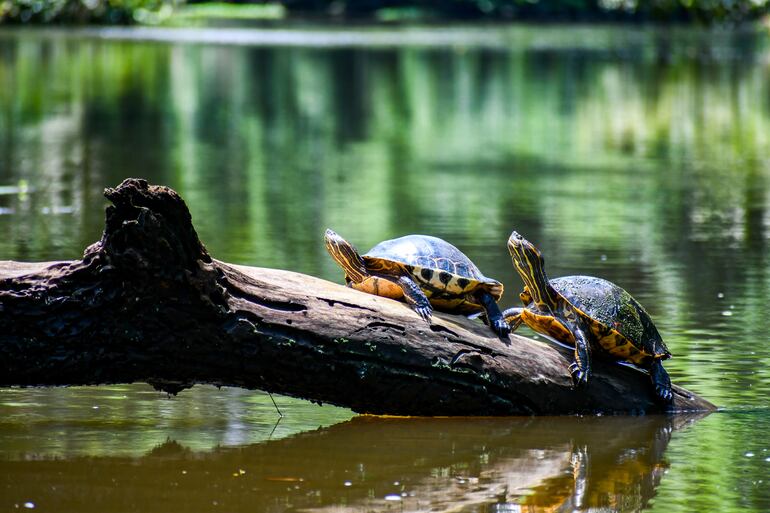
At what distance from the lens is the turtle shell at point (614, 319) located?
21.7 ft

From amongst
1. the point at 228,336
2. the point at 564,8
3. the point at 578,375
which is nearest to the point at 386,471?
the point at 228,336

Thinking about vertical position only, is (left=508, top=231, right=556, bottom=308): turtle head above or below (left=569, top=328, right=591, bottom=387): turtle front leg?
above

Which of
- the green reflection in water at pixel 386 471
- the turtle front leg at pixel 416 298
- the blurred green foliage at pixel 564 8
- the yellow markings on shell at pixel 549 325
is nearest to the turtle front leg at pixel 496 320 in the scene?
the yellow markings on shell at pixel 549 325

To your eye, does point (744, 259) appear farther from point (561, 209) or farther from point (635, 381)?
point (635, 381)

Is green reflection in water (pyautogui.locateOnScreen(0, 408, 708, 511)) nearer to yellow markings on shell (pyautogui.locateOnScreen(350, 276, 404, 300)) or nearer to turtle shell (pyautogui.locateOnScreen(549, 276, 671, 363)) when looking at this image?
turtle shell (pyautogui.locateOnScreen(549, 276, 671, 363))

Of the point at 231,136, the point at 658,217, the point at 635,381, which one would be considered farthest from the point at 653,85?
the point at 635,381

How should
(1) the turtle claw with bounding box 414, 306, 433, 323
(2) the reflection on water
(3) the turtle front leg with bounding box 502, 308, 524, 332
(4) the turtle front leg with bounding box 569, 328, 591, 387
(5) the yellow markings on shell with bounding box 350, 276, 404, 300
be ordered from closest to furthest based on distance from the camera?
(2) the reflection on water → (1) the turtle claw with bounding box 414, 306, 433, 323 → (4) the turtle front leg with bounding box 569, 328, 591, 387 → (5) the yellow markings on shell with bounding box 350, 276, 404, 300 → (3) the turtle front leg with bounding box 502, 308, 524, 332

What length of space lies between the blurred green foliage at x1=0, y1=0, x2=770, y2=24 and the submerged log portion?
165 ft

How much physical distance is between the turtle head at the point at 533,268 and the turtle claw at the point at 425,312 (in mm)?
526

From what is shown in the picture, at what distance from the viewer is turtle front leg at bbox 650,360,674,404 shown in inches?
263

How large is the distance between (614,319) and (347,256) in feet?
4.23

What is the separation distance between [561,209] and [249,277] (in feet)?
26.3

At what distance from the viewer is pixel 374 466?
233 inches

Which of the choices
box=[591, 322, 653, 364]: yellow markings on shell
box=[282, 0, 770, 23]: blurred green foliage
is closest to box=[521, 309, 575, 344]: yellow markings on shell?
box=[591, 322, 653, 364]: yellow markings on shell
